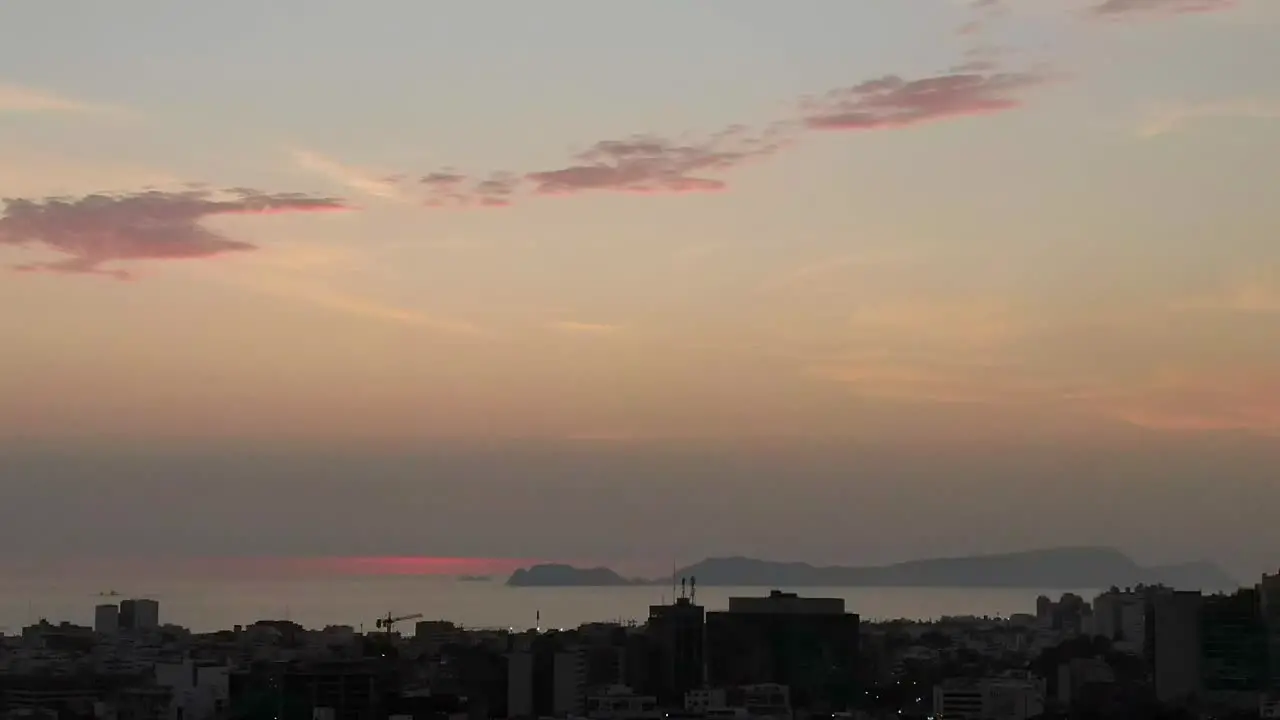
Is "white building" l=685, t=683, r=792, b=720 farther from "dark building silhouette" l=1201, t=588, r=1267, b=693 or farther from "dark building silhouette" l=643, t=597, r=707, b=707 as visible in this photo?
"dark building silhouette" l=1201, t=588, r=1267, b=693

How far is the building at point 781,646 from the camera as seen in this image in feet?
203

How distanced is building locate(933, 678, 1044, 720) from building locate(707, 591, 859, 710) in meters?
9.85

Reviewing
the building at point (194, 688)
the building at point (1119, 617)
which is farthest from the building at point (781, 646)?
the building at point (1119, 617)

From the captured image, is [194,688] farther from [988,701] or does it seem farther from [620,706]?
[988,701]

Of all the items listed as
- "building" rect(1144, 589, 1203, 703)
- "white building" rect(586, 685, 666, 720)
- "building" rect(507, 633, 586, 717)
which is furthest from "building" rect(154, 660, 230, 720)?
"building" rect(1144, 589, 1203, 703)

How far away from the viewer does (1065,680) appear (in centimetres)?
5738

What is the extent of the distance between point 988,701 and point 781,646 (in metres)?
14.9

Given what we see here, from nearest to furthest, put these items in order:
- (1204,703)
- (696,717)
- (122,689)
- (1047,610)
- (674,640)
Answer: (696,717), (1204,703), (122,689), (674,640), (1047,610)

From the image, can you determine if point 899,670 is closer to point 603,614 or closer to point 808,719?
point 808,719

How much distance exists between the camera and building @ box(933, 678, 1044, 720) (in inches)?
1870

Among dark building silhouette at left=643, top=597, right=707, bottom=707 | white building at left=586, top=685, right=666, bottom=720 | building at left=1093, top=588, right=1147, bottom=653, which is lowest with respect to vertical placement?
white building at left=586, top=685, right=666, bottom=720

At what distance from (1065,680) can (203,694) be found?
2675 centimetres

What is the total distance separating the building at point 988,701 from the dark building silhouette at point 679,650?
9.81 meters

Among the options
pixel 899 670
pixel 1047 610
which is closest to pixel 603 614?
pixel 1047 610
